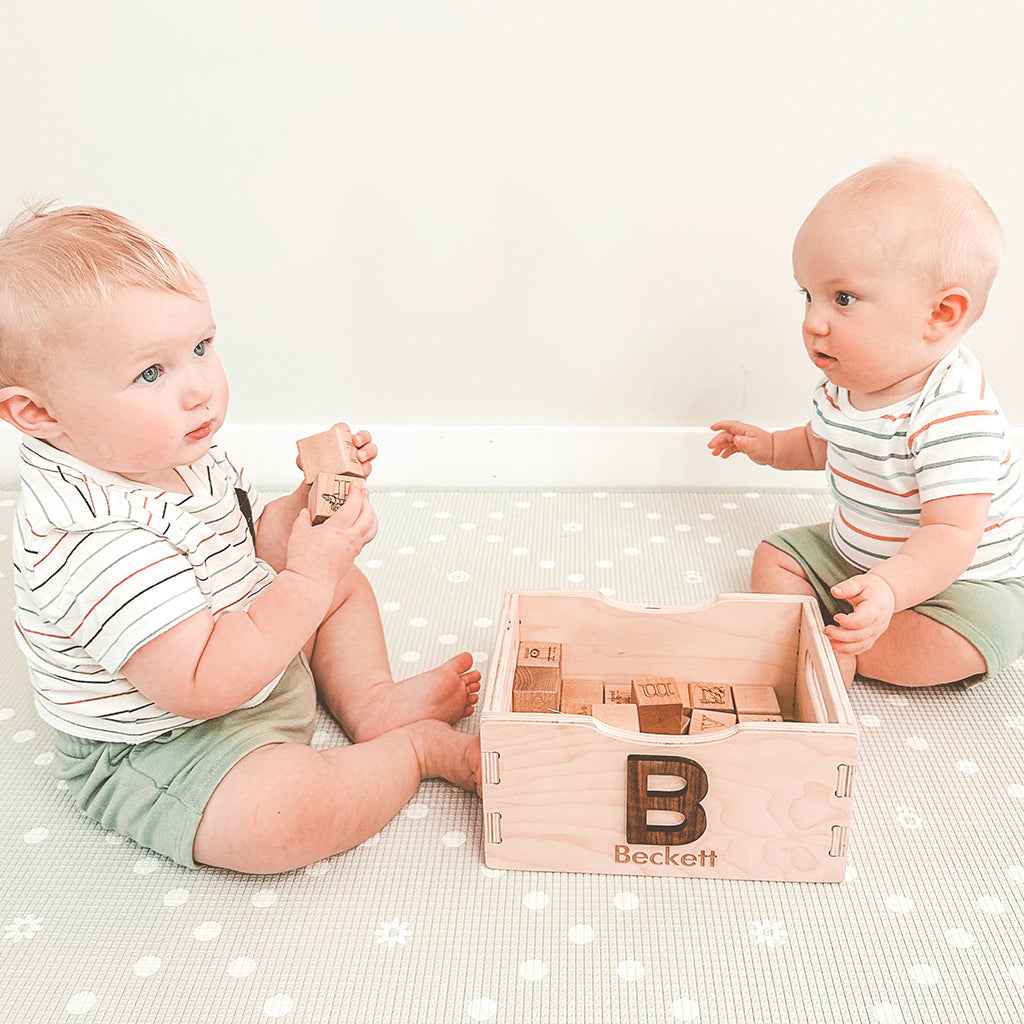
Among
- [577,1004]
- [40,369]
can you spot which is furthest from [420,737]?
[40,369]

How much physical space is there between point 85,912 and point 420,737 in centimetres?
30

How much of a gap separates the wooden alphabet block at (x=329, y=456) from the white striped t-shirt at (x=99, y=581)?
10cm

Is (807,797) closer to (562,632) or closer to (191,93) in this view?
(562,632)

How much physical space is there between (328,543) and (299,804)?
0.70 feet

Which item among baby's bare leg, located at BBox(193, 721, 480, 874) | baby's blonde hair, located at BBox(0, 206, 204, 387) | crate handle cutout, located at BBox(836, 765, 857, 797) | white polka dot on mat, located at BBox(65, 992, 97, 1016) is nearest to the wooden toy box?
crate handle cutout, located at BBox(836, 765, 857, 797)

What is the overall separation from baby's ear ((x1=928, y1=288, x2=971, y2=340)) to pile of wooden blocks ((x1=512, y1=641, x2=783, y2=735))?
0.37m

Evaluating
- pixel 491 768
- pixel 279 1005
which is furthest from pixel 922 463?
pixel 279 1005

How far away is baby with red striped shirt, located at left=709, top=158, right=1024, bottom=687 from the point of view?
924mm

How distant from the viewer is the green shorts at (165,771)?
2.71 ft

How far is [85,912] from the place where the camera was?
81 centimetres

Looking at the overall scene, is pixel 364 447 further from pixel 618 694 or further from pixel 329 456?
pixel 618 694

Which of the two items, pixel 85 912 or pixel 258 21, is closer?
pixel 85 912

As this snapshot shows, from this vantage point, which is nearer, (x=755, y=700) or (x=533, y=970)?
(x=533, y=970)

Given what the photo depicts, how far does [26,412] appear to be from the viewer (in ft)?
2.57
